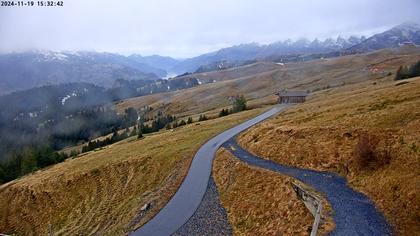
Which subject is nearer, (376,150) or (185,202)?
(376,150)

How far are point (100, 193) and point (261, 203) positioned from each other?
101ft

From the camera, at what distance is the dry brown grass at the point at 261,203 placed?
83.0 ft

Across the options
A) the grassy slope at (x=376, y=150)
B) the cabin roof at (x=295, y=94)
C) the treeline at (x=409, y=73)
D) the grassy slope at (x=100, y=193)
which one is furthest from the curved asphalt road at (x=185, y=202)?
the treeline at (x=409, y=73)

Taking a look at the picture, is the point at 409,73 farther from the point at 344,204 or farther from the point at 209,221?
the point at 209,221

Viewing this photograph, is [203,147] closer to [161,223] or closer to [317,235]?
[161,223]

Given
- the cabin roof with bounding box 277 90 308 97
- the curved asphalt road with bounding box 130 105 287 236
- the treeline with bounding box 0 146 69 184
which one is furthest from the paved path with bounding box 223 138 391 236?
the treeline with bounding box 0 146 69 184

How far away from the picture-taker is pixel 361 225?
2278cm

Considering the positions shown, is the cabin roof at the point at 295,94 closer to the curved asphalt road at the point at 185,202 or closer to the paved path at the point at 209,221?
the curved asphalt road at the point at 185,202

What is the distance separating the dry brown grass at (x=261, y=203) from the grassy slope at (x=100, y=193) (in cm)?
681

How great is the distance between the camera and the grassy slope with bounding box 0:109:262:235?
4128 cm

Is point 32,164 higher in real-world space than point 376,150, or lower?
lower

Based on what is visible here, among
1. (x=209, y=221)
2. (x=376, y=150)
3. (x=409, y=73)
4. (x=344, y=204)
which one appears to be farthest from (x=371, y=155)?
(x=409, y=73)

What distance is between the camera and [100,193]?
5281cm

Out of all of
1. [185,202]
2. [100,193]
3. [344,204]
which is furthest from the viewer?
[100,193]
